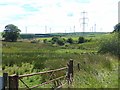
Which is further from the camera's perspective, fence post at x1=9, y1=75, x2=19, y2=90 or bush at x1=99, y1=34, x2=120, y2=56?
bush at x1=99, y1=34, x2=120, y2=56

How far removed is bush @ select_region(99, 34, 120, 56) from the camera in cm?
3225

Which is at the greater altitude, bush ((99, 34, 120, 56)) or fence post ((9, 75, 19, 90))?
fence post ((9, 75, 19, 90))

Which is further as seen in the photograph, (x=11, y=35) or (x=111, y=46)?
(x=11, y=35)

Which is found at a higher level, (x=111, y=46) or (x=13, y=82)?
(x=13, y=82)

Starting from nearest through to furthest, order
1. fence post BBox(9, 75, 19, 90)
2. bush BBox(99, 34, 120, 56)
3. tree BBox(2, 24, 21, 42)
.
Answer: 1. fence post BBox(9, 75, 19, 90)
2. bush BBox(99, 34, 120, 56)
3. tree BBox(2, 24, 21, 42)

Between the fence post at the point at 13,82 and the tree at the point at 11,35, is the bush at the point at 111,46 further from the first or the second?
the tree at the point at 11,35

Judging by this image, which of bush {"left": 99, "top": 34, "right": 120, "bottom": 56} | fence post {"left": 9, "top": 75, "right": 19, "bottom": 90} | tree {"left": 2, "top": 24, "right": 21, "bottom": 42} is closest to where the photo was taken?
fence post {"left": 9, "top": 75, "right": 19, "bottom": 90}

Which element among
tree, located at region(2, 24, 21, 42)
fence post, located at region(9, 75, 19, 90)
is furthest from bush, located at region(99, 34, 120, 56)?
tree, located at region(2, 24, 21, 42)

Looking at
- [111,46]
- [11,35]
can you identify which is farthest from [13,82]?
[11,35]

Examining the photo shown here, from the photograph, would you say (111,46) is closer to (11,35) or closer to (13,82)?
(13,82)

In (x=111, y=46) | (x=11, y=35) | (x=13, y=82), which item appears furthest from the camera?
(x=11, y=35)

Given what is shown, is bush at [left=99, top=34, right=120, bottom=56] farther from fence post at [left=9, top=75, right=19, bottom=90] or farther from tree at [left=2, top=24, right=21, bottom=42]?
tree at [left=2, top=24, right=21, bottom=42]

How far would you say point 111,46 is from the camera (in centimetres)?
3328

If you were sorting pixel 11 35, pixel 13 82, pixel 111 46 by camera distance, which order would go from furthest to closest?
pixel 11 35
pixel 111 46
pixel 13 82
